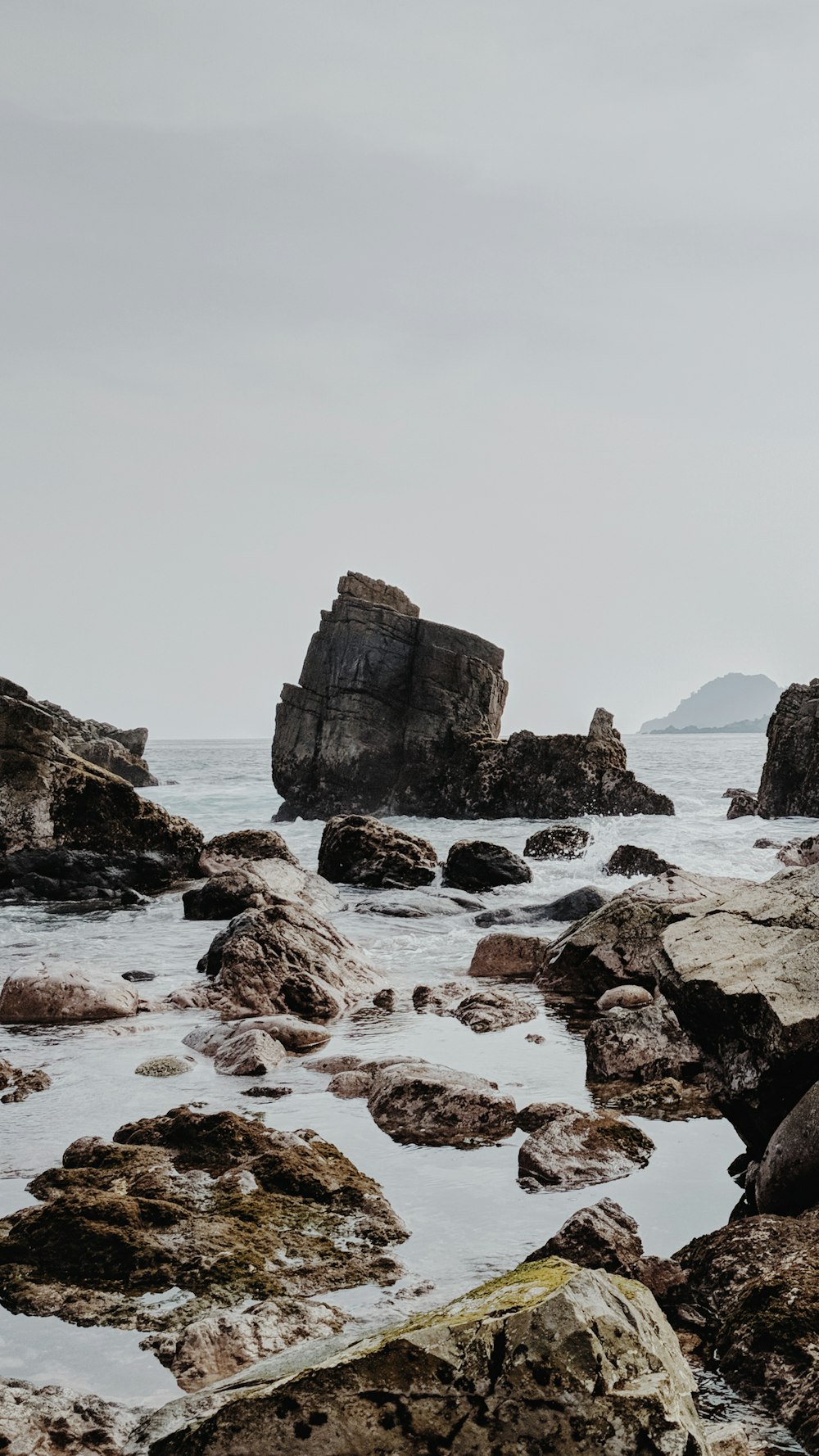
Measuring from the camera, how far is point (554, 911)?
14.7m

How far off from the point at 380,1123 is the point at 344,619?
36.1 metres

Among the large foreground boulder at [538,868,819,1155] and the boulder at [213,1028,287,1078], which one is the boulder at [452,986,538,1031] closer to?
the boulder at [213,1028,287,1078]

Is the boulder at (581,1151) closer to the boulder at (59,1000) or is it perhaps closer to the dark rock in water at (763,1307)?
the dark rock in water at (763,1307)

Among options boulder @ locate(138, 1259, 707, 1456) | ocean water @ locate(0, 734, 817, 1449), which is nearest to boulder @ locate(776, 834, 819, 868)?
ocean water @ locate(0, 734, 817, 1449)

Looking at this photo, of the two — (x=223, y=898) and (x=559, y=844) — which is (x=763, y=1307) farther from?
(x=559, y=844)

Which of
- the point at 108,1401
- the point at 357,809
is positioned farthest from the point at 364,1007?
the point at 357,809

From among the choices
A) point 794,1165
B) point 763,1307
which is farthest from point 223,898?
point 763,1307

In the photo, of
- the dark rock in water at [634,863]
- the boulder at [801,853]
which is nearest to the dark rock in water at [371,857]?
the dark rock in water at [634,863]

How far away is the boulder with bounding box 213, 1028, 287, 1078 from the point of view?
695 centimetres

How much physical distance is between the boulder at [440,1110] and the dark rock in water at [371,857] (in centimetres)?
1223

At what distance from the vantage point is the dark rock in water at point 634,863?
19.2 m

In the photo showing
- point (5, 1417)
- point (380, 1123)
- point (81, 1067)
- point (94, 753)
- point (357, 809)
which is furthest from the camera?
point (94, 753)

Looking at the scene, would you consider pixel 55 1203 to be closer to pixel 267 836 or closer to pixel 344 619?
pixel 267 836

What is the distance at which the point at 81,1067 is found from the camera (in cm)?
712
